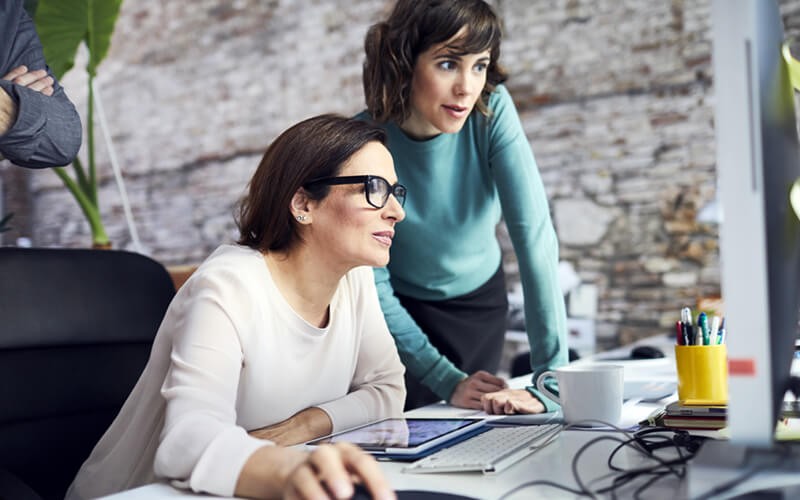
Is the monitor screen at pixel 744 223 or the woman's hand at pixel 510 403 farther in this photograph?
the woman's hand at pixel 510 403

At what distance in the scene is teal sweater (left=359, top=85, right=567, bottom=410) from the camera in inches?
63.0

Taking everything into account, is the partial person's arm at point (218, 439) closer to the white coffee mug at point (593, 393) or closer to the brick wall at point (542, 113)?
the white coffee mug at point (593, 393)

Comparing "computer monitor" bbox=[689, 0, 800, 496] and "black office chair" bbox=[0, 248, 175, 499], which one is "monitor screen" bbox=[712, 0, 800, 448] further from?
"black office chair" bbox=[0, 248, 175, 499]

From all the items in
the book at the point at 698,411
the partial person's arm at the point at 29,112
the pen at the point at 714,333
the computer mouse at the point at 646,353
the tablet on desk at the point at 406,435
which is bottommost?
the computer mouse at the point at 646,353

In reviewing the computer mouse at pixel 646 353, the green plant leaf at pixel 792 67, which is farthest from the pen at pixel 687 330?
the computer mouse at pixel 646 353

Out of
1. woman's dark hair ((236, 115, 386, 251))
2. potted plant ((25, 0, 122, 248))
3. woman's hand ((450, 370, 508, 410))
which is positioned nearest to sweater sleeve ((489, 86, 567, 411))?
woman's hand ((450, 370, 508, 410))

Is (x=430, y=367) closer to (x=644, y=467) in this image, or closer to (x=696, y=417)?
(x=696, y=417)

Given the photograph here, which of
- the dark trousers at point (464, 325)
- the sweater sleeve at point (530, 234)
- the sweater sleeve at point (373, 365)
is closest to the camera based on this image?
the sweater sleeve at point (373, 365)

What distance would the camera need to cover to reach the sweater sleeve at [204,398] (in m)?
0.82

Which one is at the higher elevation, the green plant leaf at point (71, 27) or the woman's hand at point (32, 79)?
the green plant leaf at point (71, 27)

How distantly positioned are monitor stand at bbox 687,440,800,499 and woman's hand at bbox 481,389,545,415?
0.62 m

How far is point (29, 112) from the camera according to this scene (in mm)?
1748

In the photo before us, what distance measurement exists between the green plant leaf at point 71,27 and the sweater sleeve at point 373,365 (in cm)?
206

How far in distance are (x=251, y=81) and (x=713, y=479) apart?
553cm
